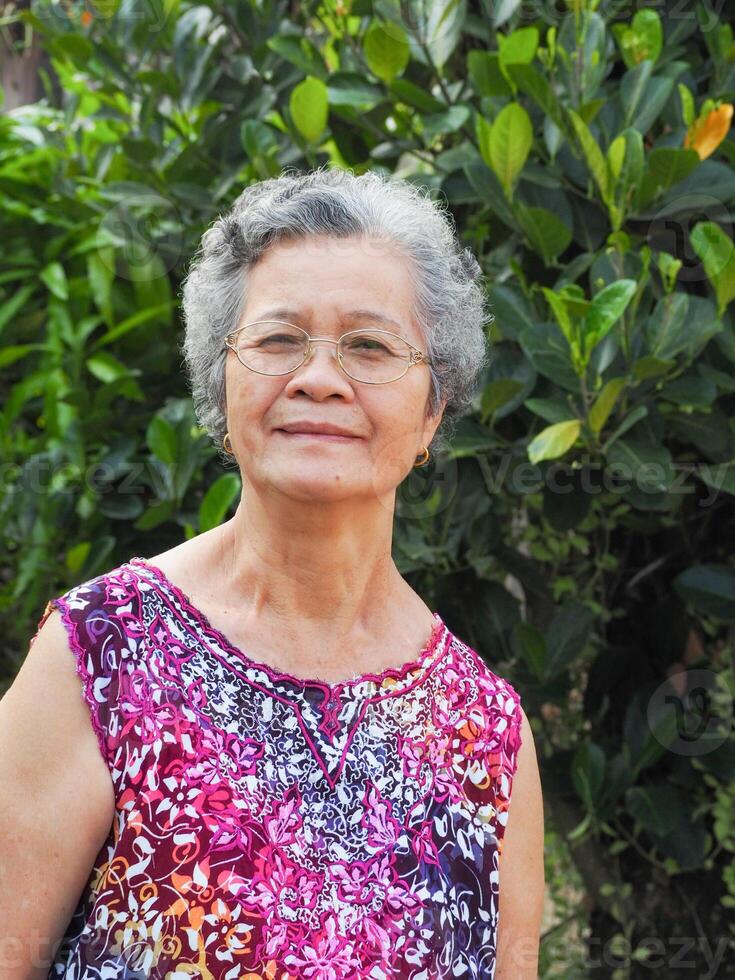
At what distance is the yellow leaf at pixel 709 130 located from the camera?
2.24 m

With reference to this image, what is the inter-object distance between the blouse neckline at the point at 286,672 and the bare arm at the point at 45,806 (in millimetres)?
195

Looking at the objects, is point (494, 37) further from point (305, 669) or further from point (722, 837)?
point (722, 837)

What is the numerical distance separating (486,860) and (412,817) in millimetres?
139

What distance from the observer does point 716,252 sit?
6.75 feet

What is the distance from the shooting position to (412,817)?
1.68 meters

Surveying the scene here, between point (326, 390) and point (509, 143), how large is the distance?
92 centimetres

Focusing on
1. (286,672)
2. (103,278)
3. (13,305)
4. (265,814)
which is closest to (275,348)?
(286,672)

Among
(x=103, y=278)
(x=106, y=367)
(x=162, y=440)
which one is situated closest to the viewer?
(x=162, y=440)

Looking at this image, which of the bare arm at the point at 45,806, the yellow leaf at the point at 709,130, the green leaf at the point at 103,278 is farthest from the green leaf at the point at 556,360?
the green leaf at the point at 103,278

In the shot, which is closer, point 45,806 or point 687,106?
point 45,806

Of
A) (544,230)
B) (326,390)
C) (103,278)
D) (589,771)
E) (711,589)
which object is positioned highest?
(544,230)

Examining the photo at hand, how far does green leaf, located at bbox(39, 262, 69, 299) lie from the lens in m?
3.18

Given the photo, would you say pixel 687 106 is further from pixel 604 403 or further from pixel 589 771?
pixel 589 771

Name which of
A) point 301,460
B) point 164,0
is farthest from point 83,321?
point 301,460
